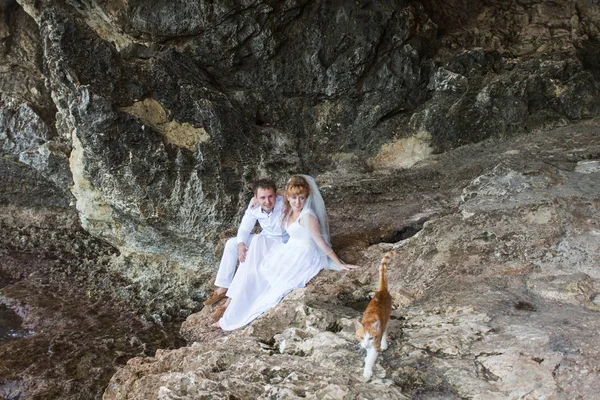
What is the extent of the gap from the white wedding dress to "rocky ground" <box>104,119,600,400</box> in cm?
15

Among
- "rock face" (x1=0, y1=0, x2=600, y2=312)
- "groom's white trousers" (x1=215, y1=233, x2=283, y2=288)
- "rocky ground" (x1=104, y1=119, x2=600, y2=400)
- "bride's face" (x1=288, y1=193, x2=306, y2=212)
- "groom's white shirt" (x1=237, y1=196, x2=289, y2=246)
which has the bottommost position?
"rocky ground" (x1=104, y1=119, x2=600, y2=400)

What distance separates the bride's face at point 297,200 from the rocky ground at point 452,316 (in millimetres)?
584

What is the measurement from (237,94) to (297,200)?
3.27 metres

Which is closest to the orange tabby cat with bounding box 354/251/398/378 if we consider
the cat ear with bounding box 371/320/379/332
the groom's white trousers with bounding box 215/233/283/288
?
the cat ear with bounding box 371/320/379/332

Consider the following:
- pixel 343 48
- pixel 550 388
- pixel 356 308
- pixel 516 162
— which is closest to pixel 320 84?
pixel 343 48

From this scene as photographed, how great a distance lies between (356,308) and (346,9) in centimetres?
462

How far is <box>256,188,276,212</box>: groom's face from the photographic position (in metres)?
4.51

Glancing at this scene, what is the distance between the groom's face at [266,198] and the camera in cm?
451

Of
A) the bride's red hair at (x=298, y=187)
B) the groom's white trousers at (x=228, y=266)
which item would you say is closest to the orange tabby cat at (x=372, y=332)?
the bride's red hair at (x=298, y=187)

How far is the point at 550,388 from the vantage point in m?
2.34

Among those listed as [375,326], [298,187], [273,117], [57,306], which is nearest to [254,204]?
[298,187]

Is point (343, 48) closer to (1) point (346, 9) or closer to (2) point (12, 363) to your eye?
(1) point (346, 9)

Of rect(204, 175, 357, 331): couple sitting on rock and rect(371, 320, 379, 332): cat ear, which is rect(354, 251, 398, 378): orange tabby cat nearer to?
rect(371, 320, 379, 332): cat ear

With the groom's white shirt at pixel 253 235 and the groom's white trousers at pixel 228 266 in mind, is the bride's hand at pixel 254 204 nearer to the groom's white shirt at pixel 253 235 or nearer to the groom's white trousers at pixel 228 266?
the groom's white shirt at pixel 253 235
